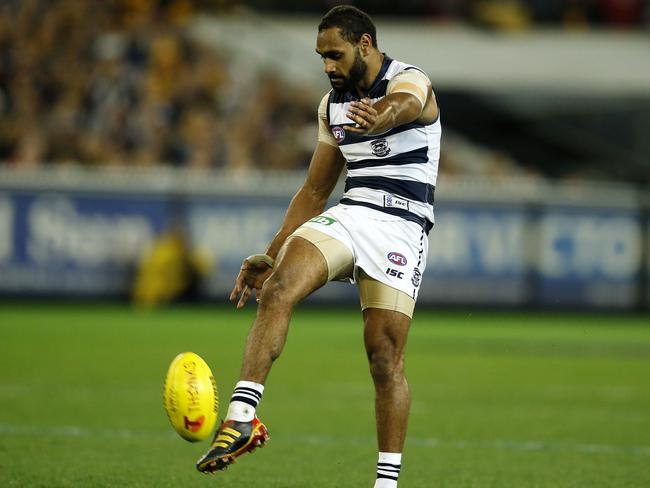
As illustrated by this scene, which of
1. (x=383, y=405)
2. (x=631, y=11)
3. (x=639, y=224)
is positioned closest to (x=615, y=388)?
(x=383, y=405)

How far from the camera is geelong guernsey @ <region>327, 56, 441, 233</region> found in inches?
241

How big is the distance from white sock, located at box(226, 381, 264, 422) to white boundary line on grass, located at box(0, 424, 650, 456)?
10.1 ft

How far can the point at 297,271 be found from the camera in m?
5.65

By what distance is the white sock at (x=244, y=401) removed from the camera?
17.3 feet

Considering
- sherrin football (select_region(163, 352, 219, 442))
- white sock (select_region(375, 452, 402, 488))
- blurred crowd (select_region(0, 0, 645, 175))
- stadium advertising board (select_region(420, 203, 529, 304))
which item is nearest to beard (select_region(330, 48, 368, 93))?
sherrin football (select_region(163, 352, 219, 442))

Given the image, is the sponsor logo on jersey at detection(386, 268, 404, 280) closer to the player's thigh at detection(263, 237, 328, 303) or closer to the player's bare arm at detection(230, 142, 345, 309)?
the player's thigh at detection(263, 237, 328, 303)

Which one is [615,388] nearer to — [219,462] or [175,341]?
[175,341]

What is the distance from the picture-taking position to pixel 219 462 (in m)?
5.13

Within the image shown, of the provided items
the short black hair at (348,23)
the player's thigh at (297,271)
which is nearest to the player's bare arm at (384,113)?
the short black hair at (348,23)

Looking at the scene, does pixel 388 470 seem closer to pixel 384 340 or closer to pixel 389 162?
pixel 384 340

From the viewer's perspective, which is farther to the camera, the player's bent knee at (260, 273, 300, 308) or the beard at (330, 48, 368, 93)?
the beard at (330, 48, 368, 93)

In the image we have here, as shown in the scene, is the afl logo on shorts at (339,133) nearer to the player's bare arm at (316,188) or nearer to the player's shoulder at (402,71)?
the player's bare arm at (316,188)

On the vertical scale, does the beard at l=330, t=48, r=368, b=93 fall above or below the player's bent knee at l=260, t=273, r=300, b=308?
above

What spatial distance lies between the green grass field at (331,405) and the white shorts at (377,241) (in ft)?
4.52
